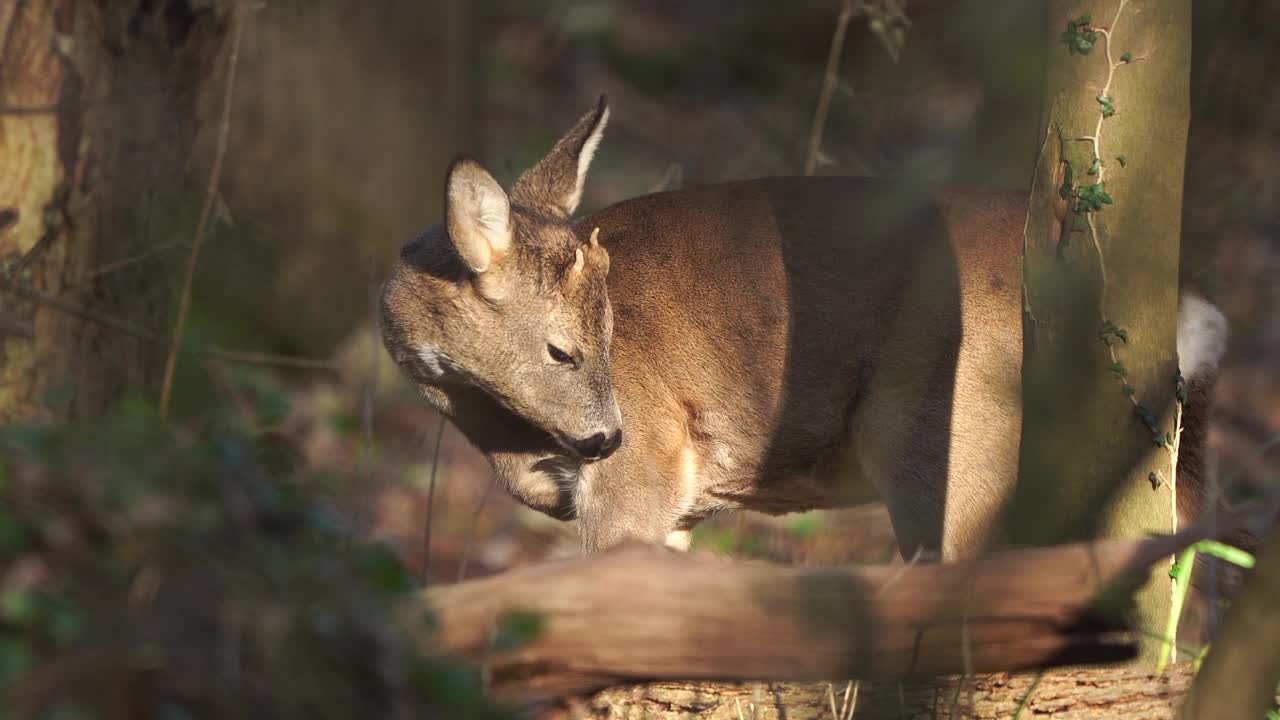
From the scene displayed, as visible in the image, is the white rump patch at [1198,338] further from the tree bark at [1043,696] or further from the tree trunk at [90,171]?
the tree trunk at [90,171]

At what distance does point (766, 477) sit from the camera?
18.2ft

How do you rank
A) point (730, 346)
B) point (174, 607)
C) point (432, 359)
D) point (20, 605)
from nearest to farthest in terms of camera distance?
1. point (20, 605)
2. point (174, 607)
3. point (432, 359)
4. point (730, 346)

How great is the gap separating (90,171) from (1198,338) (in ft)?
14.7

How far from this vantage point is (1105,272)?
3746 mm

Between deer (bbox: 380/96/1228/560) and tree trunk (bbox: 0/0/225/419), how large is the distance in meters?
1.54

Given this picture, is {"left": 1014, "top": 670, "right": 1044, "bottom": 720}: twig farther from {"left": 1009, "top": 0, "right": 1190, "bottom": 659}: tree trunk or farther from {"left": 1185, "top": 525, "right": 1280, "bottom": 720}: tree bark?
{"left": 1185, "top": 525, "right": 1280, "bottom": 720}: tree bark

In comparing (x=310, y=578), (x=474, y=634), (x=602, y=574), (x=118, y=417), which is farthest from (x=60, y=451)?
(x=602, y=574)

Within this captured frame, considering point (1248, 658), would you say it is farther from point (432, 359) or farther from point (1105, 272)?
point (432, 359)

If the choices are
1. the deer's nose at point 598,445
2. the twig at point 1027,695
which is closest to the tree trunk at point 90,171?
the deer's nose at point 598,445

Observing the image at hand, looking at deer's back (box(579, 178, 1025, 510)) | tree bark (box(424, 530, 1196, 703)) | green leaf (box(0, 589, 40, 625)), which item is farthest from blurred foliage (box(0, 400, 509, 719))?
deer's back (box(579, 178, 1025, 510))

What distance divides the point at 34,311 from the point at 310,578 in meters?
3.97

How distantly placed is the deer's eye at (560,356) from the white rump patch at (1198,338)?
213 cm

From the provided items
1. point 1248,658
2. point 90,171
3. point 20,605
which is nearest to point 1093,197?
point 1248,658

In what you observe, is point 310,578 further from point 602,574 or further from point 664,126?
point 664,126
